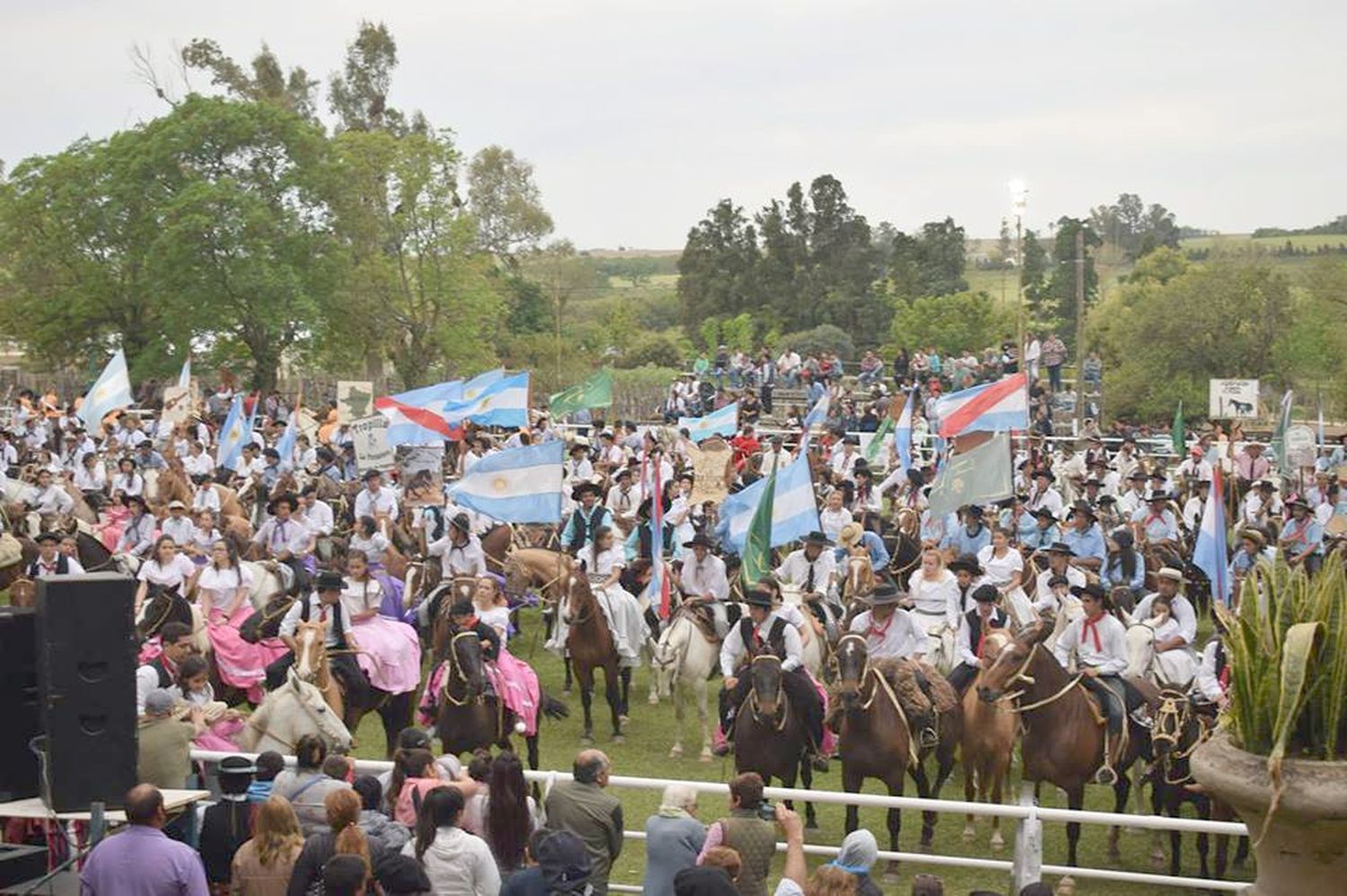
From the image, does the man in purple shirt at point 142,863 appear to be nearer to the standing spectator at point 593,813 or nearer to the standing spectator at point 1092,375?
the standing spectator at point 593,813

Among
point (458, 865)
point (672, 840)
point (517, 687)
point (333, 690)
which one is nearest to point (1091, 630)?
point (517, 687)

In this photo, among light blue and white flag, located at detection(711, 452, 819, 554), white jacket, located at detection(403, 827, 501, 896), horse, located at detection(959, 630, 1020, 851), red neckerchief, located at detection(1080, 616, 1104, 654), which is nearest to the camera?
white jacket, located at detection(403, 827, 501, 896)

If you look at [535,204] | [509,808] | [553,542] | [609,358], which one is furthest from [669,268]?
[509,808]

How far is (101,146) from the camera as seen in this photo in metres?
51.2

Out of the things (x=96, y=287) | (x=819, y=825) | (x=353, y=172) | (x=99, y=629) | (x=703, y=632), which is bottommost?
(x=819, y=825)

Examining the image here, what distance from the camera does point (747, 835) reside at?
9.95 meters

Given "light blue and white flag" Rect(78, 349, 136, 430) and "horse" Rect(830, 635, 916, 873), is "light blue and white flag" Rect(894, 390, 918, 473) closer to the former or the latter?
"horse" Rect(830, 635, 916, 873)

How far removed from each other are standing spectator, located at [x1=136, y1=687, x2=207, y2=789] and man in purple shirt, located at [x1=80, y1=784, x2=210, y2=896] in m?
2.26

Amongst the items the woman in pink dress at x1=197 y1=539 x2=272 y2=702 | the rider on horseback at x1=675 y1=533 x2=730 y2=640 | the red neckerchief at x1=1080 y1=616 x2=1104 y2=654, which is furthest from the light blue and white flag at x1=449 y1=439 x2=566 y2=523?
the red neckerchief at x1=1080 y1=616 x2=1104 y2=654

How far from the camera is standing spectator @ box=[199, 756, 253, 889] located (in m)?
10.4

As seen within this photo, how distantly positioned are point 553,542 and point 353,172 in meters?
30.9

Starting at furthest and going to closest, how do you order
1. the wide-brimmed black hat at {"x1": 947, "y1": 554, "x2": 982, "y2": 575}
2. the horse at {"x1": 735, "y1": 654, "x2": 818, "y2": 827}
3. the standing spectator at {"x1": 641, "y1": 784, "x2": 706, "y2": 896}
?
the wide-brimmed black hat at {"x1": 947, "y1": 554, "x2": 982, "y2": 575}, the horse at {"x1": 735, "y1": 654, "x2": 818, "y2": 827}, the standing spectator at {"x1": 641, "y1": 784, "x2": 706, "y2": 896}

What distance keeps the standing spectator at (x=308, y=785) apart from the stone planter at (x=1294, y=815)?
18.3 ft

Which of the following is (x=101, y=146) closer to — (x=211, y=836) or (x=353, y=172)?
(x=353, y=172)
